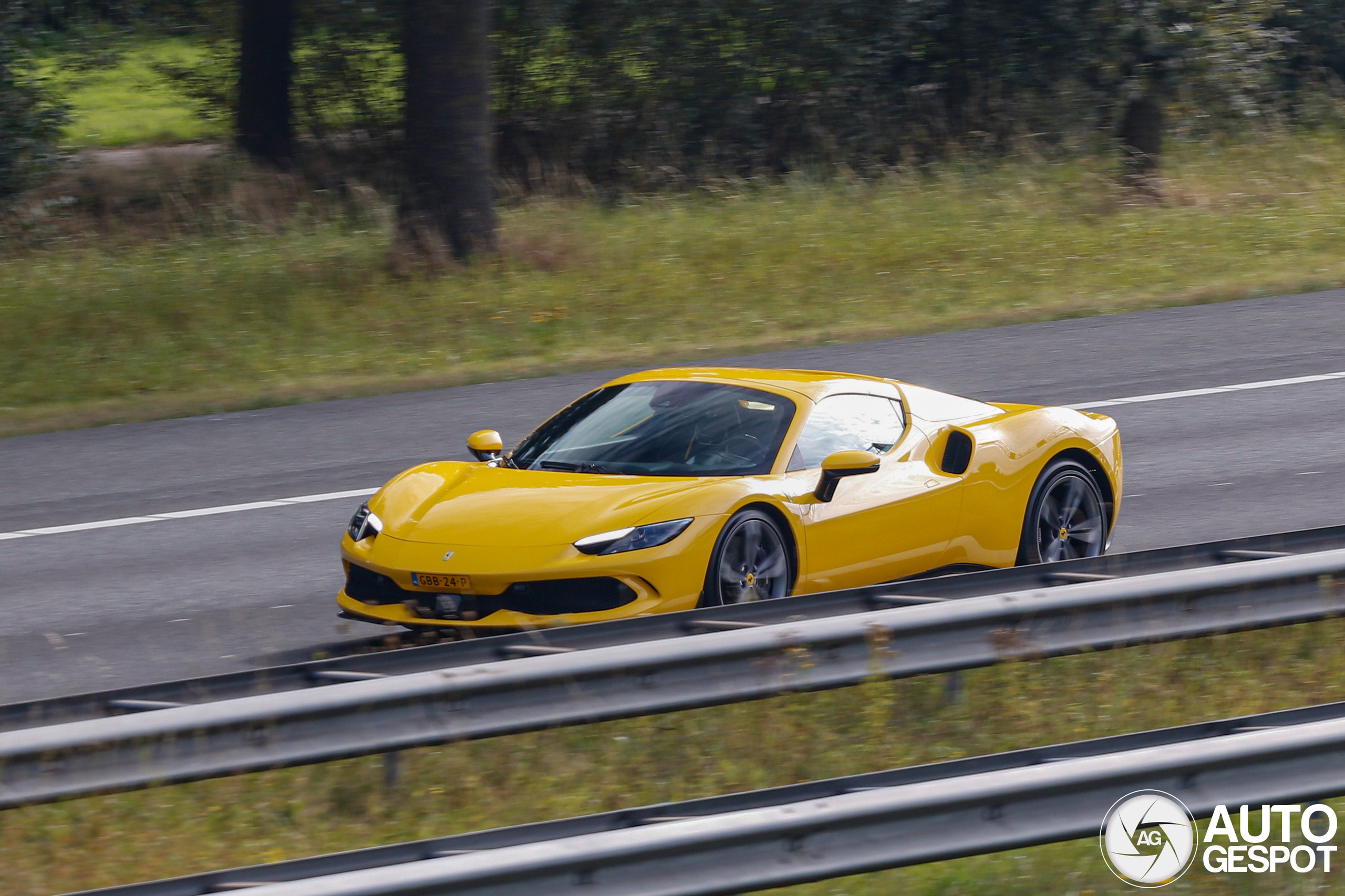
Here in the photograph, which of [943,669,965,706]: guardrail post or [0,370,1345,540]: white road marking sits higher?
[943,669,965,706]: guardrail post

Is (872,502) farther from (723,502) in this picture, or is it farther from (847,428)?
(723,502)

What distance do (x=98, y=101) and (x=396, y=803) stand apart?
27.9 m

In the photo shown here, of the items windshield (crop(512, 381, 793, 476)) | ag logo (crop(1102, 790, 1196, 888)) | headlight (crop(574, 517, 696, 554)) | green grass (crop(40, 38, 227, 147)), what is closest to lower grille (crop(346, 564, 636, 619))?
headlight (crop(574, 517, 696, 554))

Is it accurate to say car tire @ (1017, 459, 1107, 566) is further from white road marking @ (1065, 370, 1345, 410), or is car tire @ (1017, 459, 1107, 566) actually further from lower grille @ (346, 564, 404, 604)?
white road marking @ (1065, 370, 1345, 410)

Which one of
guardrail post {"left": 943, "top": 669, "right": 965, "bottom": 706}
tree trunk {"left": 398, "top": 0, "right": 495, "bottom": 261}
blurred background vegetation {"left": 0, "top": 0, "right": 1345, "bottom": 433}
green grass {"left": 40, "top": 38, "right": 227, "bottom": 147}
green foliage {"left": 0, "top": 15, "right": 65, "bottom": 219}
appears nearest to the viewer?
guardrail post {"left": 943, "top": 669, "right": 965, "bottom": 706}

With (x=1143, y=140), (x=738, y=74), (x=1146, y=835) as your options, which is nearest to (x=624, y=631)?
(x=1146, y=835)

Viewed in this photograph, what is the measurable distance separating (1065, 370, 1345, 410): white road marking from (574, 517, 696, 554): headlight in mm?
6298

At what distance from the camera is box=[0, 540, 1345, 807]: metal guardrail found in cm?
494

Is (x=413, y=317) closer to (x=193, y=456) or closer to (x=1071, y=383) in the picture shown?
(x=193, y=456)

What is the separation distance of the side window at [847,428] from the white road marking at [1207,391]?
467 cm

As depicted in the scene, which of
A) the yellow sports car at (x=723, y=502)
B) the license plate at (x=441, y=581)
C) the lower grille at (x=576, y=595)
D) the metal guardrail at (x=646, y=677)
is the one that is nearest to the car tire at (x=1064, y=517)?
the yellow sports car at (x=723, y=502)

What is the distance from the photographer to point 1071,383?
44.2ft

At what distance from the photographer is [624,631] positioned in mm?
6156

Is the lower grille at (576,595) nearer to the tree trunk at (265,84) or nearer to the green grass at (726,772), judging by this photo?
the green grass at (726,772)
